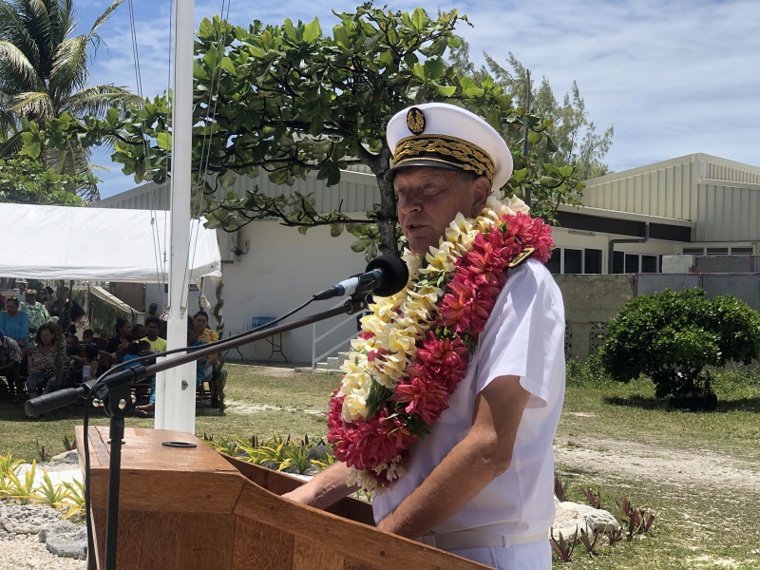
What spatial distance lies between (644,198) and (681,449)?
1976 cm

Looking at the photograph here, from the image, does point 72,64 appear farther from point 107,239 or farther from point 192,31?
point 192,31

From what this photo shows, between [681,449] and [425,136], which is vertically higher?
[425,136]

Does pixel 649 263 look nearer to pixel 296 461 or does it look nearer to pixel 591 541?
pixel 296 461

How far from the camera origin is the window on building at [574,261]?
88.2ft

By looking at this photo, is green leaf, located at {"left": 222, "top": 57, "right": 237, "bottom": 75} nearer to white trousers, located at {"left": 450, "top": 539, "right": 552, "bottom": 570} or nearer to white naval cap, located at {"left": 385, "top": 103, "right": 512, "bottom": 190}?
white naval cap, located at {"left": 385, "top": 103, "right": 512, "bottom": 190}

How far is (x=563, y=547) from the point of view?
21.3 ft

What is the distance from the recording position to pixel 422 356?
2629mm

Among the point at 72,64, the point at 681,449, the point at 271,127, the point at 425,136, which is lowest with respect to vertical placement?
the point at 681,449

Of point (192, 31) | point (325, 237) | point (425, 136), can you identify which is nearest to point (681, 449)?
point (192, 31)

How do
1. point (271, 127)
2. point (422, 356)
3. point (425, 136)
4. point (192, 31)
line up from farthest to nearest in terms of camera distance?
point (271, 127), point (192, 31), point (425, 136), point (422, 356)

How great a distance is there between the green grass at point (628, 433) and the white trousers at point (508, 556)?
410cm

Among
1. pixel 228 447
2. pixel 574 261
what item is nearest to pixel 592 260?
pixel 574 261

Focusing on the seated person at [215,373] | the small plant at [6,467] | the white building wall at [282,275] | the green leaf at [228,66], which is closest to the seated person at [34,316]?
the white building wall at [282,275]

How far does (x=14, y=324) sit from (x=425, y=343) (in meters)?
15.2
